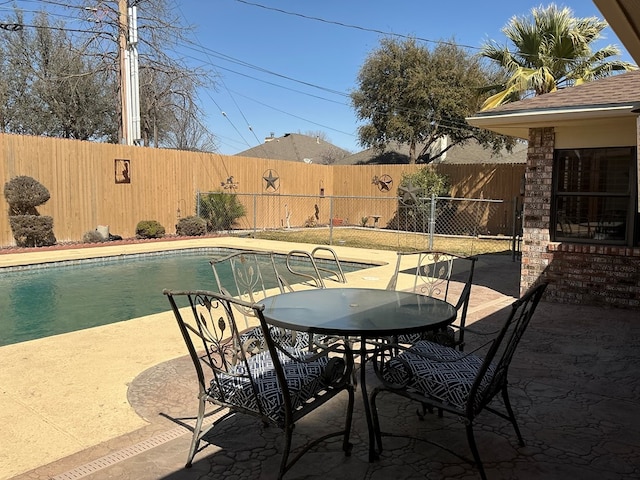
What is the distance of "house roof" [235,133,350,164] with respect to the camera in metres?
31.9

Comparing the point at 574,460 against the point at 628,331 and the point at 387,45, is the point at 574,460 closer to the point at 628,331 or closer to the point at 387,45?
the point at 628,331

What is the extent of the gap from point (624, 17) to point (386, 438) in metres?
2.35

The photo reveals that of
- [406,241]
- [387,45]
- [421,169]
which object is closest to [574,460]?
[406,241]

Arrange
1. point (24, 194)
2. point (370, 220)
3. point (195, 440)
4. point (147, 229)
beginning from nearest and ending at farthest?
1. point (195, 440)
2. point (24, 194)
3. point (147, 229)
4. point (370, 220)

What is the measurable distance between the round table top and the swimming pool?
3.89m

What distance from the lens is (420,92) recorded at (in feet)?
64.8

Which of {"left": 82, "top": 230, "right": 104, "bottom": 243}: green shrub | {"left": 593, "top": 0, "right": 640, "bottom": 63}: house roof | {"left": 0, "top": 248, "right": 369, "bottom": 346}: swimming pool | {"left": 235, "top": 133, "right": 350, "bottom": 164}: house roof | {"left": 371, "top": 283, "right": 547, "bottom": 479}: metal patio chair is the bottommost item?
{"left": 0, "top": 248, "right": 369, "bottom": 346}: swimming pool

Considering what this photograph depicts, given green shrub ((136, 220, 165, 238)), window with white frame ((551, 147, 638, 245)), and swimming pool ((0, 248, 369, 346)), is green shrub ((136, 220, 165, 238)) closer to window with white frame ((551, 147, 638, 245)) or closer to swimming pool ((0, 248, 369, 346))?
swimming pool ((0, 248, 369, 346))

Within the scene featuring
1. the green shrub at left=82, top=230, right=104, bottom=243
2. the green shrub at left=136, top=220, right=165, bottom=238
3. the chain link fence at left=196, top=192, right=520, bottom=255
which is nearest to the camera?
the green shrub at left=82, top=230, right=104, bottom=243

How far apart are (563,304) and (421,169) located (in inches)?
452

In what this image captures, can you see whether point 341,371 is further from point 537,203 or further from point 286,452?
point 537,203

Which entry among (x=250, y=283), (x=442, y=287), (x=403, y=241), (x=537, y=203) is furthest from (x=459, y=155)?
(x=250, y=283)

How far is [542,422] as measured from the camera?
2.86 meters

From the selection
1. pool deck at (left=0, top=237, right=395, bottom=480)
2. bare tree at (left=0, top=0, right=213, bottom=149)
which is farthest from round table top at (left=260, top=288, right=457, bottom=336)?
bare tree at (left=0, top=0, right=213, bottom=149)
